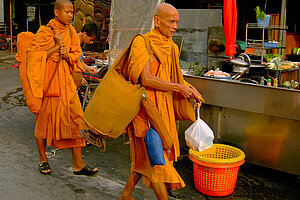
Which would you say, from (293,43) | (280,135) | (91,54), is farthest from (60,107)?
(293,43)

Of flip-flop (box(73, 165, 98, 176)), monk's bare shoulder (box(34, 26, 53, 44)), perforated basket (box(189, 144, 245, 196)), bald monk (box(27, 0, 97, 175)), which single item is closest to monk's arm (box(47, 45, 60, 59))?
bald monk (box(27, 0, 97, 175))

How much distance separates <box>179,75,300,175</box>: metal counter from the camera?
13.3 feet

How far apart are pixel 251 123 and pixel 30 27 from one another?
16.1 m

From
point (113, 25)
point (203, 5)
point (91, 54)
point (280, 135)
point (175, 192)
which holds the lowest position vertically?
point (175, 192)

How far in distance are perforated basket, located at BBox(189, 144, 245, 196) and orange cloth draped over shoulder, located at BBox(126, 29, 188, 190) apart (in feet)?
1.89

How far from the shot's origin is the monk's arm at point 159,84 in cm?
320

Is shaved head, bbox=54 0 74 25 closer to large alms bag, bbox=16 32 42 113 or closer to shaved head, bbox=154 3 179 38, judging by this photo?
large alms bag, bbox=16 32 42 113

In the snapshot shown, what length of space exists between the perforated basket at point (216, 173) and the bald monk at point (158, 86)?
57 centimetres

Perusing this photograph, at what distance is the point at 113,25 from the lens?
6.13 meters

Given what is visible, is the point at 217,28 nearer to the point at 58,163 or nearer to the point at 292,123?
the point at 292,123

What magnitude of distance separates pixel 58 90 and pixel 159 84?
67.3 inches

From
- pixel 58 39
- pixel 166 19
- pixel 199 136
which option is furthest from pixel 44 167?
pixel 166 19

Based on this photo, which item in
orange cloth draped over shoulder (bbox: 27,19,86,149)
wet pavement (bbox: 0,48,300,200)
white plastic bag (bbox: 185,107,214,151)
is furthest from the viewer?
Result: orange cloth draped over shoulder (bbox: 27,19,86,149)

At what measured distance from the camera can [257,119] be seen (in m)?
4.32
